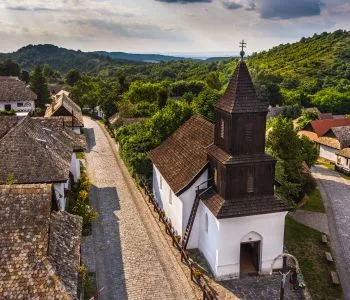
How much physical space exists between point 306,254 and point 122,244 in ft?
46.6

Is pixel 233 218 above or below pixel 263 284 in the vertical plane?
above

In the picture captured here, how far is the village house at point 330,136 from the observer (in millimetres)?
62406

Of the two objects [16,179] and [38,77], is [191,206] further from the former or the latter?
[38,77]

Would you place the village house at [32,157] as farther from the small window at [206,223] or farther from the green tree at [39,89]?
the green tree at [39,89]

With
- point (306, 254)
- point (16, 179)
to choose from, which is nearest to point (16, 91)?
point (16, 179)

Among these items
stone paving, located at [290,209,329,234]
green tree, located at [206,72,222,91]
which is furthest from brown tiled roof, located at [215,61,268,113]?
Answer: green tree, located at [206,72,222,91]

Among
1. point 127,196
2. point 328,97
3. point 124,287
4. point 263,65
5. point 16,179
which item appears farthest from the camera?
point 263,65

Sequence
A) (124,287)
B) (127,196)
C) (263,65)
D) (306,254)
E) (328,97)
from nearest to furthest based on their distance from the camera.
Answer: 1. (124,287)
2. (306,254)
3. (127,196)
4. (328,97)
5. (263,65)

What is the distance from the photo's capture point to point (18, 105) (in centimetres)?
7125

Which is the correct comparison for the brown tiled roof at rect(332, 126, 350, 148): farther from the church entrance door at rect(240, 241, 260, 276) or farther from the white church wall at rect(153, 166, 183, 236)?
the church entrance door at rect(240, 241, 260, 276)

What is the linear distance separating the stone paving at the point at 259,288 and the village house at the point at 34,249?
431 inches

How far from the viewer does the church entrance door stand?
2555 cm

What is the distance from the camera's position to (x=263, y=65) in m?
155

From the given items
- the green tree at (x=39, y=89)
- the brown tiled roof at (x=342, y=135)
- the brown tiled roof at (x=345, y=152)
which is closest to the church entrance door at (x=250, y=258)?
the brown tiled roof at (x=345, y=152)
